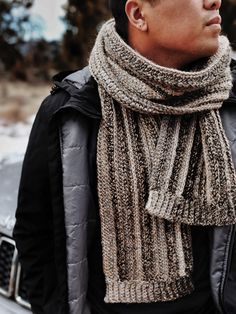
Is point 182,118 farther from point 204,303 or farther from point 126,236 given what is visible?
point 204,303

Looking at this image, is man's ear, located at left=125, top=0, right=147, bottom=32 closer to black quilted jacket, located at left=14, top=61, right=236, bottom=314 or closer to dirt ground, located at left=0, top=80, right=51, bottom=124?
black quilted jacket, located at left=14, top=61, right=236, bottom=314

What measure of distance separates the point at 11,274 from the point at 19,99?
556 centimetres

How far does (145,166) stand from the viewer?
1.73 metres

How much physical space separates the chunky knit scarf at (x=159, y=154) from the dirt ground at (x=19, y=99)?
5.39m

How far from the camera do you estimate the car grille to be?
98.0 inches

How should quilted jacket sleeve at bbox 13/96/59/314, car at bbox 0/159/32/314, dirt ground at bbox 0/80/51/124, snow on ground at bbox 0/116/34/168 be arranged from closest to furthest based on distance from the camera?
quilted jacket sleeve at bbox 13/96/59/314 → car at bbox 0/159/32/314 → snow on ground at bbox 0/116/34/168 → dirt ground at bbox 0/80/51/124

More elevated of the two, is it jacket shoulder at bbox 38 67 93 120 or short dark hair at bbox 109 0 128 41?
short dark hair at bbox 109 0 128 41

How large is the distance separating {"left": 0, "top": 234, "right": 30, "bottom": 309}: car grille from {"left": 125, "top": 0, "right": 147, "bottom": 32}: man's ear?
130cm

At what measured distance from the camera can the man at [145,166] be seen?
5.37ft

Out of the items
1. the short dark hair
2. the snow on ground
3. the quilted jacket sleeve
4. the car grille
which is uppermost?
the short dark hair

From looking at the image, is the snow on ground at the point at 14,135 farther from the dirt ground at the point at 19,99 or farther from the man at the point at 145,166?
→ the man at the point at 145,166

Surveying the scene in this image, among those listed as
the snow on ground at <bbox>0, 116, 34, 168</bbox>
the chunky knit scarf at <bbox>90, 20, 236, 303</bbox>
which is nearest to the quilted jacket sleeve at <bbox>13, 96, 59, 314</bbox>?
the chunky knit scarf at <bbox>90, 20, 236, 303</bbox>

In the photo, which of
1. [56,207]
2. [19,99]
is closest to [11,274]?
[56,207]

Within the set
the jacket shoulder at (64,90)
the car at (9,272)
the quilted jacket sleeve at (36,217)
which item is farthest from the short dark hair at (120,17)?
the car at (9,272)
